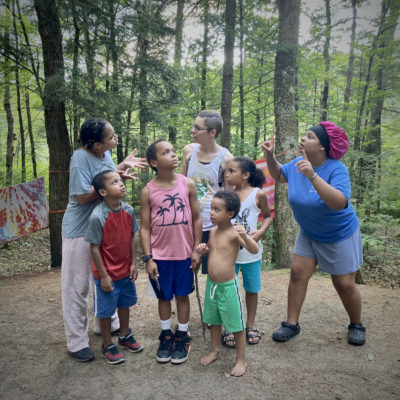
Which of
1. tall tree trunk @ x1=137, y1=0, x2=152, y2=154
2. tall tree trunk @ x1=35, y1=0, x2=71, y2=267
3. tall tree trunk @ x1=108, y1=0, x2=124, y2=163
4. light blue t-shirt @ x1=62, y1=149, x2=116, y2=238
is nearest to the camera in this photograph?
light blue t-shirt @ x1=62, y1=149, x2=116, y2=238

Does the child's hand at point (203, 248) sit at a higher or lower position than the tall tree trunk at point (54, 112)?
lower

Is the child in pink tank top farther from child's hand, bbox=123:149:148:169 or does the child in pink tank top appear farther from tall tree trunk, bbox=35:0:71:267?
tall tree trunk, bbox=35:0:71:267

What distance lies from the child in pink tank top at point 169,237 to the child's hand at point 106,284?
0.34 m

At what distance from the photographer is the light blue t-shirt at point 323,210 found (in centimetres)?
261

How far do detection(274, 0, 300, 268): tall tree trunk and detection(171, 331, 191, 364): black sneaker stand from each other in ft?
11.5

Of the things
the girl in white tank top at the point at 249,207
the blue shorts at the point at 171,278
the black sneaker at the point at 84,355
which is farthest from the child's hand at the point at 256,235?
the black sneaker at the point at 84,355

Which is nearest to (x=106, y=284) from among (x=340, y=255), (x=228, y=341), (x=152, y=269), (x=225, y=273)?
(x=152, y=269)

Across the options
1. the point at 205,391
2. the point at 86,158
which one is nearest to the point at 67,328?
the point at 205,391

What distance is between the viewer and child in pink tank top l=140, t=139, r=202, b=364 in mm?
2580

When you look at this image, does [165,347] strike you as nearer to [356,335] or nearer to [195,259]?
[195,259]

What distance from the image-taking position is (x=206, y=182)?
118 inches

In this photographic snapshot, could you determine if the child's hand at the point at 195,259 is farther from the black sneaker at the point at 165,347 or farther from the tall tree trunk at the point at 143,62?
the tall tree trunk at the point at 143,62

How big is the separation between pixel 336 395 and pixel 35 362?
254 cm

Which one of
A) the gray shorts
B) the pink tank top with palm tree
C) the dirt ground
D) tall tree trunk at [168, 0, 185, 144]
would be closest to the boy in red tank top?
the pink tank top with palm tree
